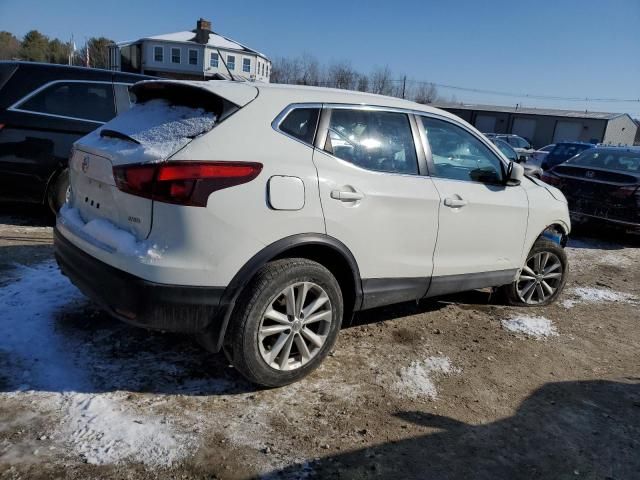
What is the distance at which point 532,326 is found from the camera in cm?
473

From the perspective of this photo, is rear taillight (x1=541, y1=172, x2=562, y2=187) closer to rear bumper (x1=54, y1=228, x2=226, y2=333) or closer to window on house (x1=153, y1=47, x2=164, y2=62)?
rear bumper (x1=54, y1=228, x2=226, y2=333)

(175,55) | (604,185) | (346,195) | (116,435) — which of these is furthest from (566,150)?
(175,55)

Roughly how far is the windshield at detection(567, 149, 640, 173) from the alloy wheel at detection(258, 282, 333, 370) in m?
7.28

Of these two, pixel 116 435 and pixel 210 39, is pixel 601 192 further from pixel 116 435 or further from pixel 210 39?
pixel 210 39

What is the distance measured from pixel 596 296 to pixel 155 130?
16.9ft

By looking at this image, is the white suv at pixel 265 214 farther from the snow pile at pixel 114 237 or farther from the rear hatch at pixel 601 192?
the rear hatch at pixel 601 192

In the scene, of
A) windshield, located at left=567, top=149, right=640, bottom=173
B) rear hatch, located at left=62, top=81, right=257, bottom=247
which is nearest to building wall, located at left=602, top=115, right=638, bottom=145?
windshield, located at left=567, top=149, right=640, bottom=173

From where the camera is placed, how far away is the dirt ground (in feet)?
8.47

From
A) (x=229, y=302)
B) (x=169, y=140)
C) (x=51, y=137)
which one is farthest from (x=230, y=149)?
(x=51, y=137)

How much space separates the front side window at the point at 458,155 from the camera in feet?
12.9

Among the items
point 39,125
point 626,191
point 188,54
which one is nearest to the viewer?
point 39,125

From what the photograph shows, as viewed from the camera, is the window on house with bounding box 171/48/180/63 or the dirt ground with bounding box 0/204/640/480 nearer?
the dirt ground with bounding box 0/204/640/480

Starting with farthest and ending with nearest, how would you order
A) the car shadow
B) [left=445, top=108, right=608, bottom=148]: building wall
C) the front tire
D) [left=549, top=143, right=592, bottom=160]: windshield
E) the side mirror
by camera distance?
[left=445, top=108, right=608, bottom=148]: building wall → [left=549, top=143, right=592, bottom=160]: windshield → the side mirror → the front tire → the car shadow

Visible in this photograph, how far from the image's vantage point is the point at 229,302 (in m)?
2.87
